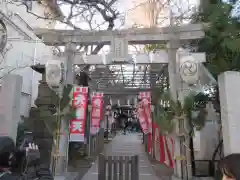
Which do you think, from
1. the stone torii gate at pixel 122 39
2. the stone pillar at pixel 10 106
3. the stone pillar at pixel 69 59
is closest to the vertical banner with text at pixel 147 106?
the stone torii gate at pixel 122 39

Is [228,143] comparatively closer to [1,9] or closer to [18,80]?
[18,80]

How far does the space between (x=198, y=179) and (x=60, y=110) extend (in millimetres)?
4319

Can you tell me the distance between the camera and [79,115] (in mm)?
7375

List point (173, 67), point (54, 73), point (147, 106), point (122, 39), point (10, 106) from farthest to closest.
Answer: point (147, 106) < point (122, 39) < point (173, 67) < point (54, 73) < point (10, 106)

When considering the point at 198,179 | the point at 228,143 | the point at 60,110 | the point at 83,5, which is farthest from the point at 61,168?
the point at 83,5

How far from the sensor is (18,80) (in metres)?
5.95

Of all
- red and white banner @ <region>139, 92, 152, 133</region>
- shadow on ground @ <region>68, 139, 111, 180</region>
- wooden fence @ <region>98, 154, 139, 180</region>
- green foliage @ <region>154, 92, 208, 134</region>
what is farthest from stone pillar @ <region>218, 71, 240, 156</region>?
red and white banner @ <region>139, 92, 152, 133</region>

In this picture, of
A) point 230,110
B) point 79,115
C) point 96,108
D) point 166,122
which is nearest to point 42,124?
point 79,115

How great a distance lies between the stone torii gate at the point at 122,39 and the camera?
276 inches

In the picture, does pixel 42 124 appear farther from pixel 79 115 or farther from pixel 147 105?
pixel 147 105

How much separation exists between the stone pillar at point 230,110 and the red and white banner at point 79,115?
4074 mm

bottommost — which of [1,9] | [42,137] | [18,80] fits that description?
[42,137]

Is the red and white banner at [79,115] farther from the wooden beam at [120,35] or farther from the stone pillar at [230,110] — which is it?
the stone pillar at [230,110]

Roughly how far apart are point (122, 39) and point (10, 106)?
12.2 ft
